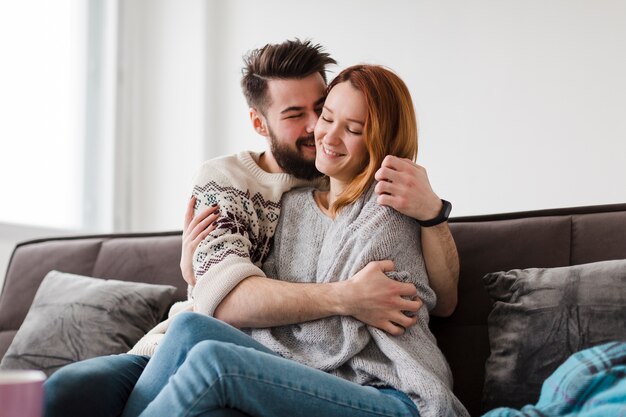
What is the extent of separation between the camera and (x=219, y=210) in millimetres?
1896

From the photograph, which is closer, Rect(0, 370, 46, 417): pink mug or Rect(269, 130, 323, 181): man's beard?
Rect(0, 370, 46, 417): pink mug

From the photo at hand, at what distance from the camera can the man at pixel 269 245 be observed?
163 cm

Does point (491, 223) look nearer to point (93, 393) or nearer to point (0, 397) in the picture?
point (93, 393)

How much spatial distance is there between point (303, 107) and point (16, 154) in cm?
189

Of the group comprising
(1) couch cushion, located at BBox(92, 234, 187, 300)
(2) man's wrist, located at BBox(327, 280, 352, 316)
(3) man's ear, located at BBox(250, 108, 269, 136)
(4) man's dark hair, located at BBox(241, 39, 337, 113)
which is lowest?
(1) couch cushion, located at BBox(92, 234, 187, 300)

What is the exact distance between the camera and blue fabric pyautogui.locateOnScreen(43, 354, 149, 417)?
5.11 feet

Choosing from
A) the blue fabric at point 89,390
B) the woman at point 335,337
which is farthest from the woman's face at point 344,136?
the blue fabric at point 89,390

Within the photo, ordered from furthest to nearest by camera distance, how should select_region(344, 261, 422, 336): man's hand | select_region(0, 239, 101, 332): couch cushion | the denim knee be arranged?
select_region(0, 239, 101, 332): couch cushion, select_region(344, 261, 422, 336): man's hand, the denim knee

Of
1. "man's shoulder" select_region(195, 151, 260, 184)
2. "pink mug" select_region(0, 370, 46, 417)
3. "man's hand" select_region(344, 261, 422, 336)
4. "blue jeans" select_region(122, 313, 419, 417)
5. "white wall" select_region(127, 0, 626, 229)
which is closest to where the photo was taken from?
"pink mug" select_region(0, 370, 46, 417)

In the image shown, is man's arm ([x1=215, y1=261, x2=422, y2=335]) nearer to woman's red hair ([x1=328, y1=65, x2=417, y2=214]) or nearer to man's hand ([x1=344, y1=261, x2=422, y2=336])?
man's hand ([x1=344, y1=261, x2=422, y2=336])

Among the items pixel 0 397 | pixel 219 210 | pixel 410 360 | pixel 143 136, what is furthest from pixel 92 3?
pixel 0 397

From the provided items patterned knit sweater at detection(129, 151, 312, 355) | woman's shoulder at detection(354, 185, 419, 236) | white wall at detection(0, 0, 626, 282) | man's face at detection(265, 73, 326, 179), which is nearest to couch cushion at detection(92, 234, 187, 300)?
patterned knit sweater at detection(129, 151, 312, 355)

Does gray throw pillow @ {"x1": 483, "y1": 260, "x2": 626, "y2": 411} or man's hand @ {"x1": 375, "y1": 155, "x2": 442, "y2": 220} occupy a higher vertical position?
man's hand @ {"x1": 375, "y1": 155, "x2": 442, "y2": 220}

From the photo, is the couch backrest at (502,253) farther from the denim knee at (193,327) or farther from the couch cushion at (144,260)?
the couch cushion at (144,260)
